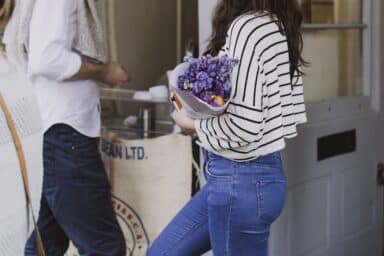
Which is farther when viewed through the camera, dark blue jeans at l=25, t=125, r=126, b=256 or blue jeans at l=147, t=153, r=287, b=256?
dark blue jeans at l=25, t=125, r=126, b=256

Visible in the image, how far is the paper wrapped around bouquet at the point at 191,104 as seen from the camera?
169 cm

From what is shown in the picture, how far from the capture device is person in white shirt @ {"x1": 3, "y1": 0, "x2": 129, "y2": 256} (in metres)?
2.13

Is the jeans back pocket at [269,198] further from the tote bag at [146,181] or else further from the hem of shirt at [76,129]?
the tote bag at [146,181]

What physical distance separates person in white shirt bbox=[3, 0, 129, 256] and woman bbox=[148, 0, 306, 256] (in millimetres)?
455

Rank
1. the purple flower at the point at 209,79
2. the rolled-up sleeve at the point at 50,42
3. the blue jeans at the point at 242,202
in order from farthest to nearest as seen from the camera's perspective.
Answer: the rolled-up sleeve at the point at 50,42, the blue jeans at the point at 242,202, the purple flower at the point at 209,79

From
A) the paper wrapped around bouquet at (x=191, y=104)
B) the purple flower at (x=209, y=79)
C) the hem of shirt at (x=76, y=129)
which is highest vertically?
the purple flower at (x=209, y=79)

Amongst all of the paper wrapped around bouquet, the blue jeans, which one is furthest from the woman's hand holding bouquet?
the blue jeans

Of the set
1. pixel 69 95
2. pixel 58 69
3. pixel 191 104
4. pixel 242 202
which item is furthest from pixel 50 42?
pixel 242 202

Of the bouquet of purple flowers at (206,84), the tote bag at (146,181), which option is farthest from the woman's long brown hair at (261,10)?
the tote bag at (146,181)

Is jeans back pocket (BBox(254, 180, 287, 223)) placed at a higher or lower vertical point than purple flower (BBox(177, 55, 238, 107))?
lower

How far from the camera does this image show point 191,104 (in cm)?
171

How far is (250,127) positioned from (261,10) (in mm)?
308

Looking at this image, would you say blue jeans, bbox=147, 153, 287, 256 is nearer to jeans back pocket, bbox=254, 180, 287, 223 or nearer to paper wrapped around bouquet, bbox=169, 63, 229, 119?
jeans back pocket, bbox=254, 180, 287, 223

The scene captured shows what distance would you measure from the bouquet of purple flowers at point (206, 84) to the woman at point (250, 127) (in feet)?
0.16
